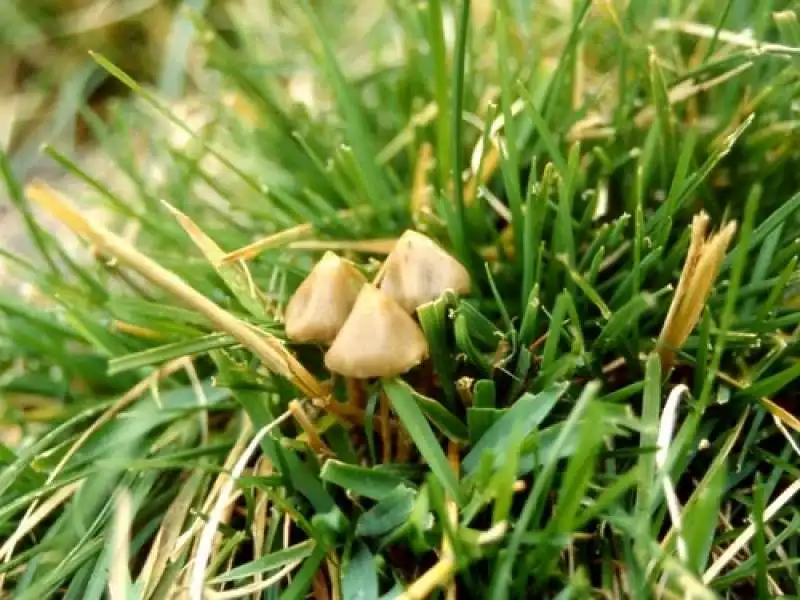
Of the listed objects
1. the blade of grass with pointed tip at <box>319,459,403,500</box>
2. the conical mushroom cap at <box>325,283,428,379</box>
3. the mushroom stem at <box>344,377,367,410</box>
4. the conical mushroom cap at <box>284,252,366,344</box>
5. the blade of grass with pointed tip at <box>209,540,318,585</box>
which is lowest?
the blade of grass with pointed tip at <box>209,540,318,585</box>

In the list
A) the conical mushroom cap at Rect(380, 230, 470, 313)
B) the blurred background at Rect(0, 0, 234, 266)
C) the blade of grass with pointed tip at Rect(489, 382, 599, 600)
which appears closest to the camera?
the blade of grass with pointed tip at Rect(489, 382, 599, 600)

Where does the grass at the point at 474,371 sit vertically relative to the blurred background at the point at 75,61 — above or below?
below

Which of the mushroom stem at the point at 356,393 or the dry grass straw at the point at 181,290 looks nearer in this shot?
the dry grass straw at the point at 181,290

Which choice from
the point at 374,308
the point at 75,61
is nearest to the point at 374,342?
the point at 374,308

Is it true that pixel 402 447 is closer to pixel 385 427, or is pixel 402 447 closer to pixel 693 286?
pixel 385 427

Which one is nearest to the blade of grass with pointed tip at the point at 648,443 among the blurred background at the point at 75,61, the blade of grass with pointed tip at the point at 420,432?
the blade of grass with pointed tip at the point at 420,432

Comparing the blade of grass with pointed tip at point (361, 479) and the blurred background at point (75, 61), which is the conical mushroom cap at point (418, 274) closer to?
the blade of grass with pointed tip at point (361, 479)

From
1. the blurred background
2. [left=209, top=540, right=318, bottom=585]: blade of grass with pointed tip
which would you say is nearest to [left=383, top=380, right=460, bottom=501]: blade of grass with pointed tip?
[left=209, top=540, right=318, bottom=585]: blade of grass with pointed tip

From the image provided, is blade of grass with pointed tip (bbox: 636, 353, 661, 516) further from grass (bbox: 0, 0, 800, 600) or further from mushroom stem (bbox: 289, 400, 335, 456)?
mushroom stem (bbox: 289, 400, 335, 456)

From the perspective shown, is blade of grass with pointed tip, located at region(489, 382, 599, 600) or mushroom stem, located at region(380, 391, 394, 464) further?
mushroom stem, located at region(380, 391, 394, 464)
